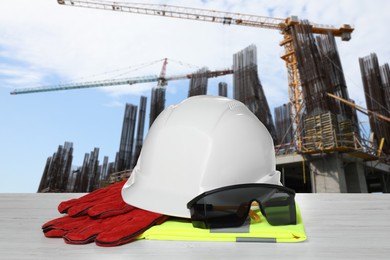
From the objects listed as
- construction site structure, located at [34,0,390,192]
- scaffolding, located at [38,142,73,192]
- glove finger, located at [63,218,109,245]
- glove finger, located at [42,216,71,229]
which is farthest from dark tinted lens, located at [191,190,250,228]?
scaffolding, located at [38,142,73,192]

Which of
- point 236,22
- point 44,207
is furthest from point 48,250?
point 236,22

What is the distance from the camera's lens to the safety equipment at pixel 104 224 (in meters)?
0.65

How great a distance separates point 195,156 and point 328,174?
279 inches

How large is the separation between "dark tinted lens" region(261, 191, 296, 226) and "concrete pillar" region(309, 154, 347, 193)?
22.1ft

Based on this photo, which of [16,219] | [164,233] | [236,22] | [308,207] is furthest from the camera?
[236,22]

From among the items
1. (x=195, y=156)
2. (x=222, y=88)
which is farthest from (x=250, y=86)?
(x=195, y=156)

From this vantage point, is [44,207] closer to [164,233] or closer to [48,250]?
[48,250]

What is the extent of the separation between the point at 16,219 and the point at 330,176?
7.19 metres

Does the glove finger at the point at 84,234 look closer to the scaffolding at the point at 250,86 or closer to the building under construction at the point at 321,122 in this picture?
the building under construction at the point at 321,122

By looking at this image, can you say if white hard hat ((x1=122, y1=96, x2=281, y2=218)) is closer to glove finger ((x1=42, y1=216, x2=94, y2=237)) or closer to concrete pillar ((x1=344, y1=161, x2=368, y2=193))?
glove finger ((x1=42, y1=216, x2=94, y2=237))

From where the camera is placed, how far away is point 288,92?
11.2 m

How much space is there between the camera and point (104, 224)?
746 millimetres

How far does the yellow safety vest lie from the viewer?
2.14 ft

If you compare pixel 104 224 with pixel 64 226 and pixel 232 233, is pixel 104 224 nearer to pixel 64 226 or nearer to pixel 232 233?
pixel 64 226
